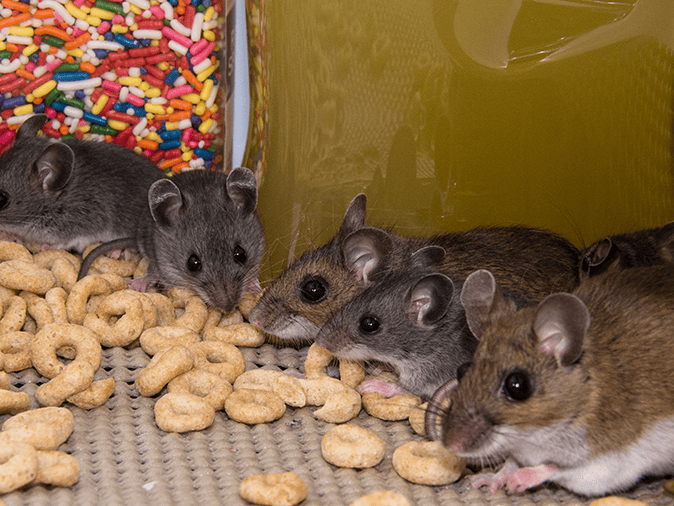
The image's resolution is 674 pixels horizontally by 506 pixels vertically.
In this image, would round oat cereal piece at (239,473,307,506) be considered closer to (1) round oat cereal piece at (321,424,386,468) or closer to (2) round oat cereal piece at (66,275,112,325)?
(1) round oat cereal piece at (321,424,386,468)

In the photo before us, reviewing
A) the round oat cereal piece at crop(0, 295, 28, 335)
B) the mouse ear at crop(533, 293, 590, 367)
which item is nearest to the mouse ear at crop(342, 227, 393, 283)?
the mouse ear at crop(533, 293, 590, 367)

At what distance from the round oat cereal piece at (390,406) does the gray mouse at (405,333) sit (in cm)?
7

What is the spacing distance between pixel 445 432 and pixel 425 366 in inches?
25.3

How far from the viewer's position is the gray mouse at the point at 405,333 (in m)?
A: 2.54

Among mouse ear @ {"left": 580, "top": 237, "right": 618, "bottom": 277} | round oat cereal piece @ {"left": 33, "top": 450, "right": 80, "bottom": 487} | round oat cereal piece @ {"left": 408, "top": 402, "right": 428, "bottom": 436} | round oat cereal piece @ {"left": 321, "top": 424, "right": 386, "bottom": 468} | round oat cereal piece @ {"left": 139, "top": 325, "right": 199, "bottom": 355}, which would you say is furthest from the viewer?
mouse ear @ {"left": 580, "top": 237, "right": 618, "bottom": 277}

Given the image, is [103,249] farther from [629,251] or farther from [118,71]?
[629,251]

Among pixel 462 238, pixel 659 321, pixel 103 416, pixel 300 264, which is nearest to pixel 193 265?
pixel 300 264

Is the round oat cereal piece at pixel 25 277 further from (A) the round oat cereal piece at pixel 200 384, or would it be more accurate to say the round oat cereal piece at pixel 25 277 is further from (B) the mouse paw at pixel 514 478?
(B) the mouse paw at pixel 514 478

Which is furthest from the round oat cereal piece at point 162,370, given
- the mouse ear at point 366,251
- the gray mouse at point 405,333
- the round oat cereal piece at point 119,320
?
the mouse ear at point 366,251

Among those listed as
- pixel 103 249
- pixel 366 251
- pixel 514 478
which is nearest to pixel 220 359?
pixel 366 251

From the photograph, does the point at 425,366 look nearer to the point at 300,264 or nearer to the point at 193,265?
the point at 300,264

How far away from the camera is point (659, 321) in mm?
2084

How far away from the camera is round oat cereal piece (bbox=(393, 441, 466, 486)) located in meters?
2.11

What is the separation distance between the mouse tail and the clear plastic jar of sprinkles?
701 mm
